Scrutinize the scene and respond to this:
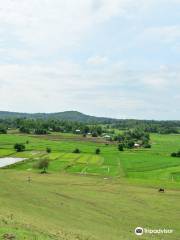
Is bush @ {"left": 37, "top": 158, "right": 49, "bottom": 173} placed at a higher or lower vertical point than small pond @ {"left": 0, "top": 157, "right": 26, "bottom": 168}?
higher

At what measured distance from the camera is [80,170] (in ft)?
323

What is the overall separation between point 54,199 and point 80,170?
4670 cm

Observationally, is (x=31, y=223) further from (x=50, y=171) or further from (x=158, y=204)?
(x=50, y=171)

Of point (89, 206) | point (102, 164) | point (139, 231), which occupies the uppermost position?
point (102, 164)

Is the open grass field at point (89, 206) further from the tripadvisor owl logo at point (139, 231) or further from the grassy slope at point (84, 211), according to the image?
the tripadvisor owl logo at point (139, 231)

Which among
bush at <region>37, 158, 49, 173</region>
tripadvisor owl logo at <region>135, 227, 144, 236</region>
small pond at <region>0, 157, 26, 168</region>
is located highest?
bush at <region>37, 158, 49, 173</region>

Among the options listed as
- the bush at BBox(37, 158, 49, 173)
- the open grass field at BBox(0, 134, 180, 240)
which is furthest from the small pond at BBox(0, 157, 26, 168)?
the open grass field at BBox(0, 134, 180, 240)

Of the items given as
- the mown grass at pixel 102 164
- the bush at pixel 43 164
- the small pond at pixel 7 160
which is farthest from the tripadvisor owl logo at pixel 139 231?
the small pond at pixel 7 160

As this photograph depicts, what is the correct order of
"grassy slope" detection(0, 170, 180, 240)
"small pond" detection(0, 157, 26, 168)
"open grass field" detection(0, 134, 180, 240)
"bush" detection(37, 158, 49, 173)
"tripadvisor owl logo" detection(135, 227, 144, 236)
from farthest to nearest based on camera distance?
"small pond" detection(0, 157, 26, 168), "bush" detection(37, 158, 49, 173), "tripadvisor owl logo" detection(135, 227, 144, 236), "open grass field" detection(0, 134, 180, 240), "grassy slope" detection(0, 170, 180, 240)

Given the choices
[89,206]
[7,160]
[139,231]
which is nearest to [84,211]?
[89,206]

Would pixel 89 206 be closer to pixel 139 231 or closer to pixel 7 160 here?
pixel 139 231

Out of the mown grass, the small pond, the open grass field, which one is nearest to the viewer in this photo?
the open grass field

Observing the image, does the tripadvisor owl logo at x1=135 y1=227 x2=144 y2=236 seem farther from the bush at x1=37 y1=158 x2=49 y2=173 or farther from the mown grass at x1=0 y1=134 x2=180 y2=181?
the bush at x1=37 y1=158 x2=49 y2=173

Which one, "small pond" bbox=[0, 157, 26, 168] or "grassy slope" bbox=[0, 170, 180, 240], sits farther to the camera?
"small pond" bbox=[0, 157, 26, 168]
